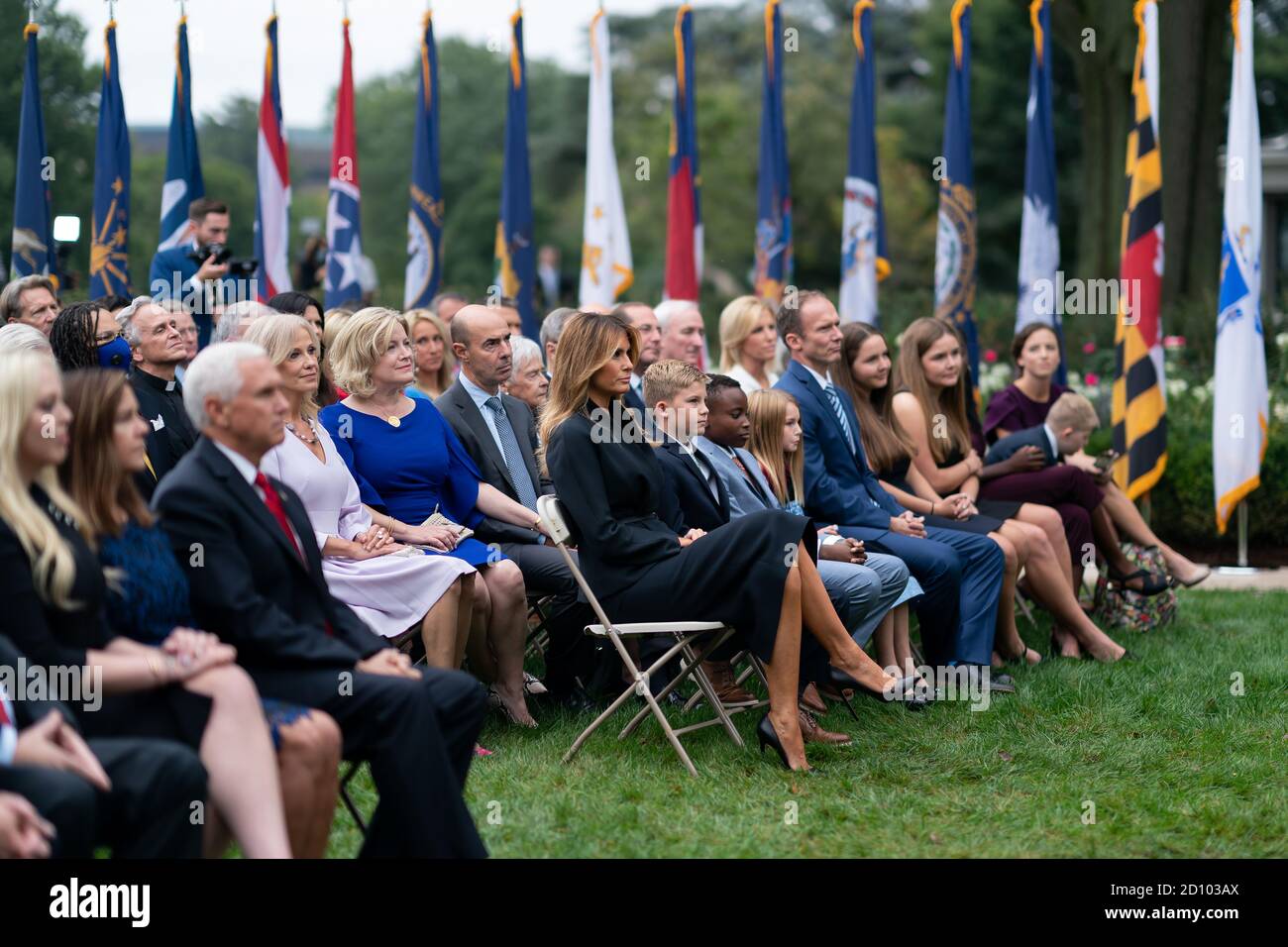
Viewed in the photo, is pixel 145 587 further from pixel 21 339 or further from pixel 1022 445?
pixel 1022 445

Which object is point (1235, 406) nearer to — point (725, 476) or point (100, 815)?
point (725, 476)

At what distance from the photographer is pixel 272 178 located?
12070mm

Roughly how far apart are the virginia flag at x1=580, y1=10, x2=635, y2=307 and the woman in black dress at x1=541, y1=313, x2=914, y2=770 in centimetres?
663

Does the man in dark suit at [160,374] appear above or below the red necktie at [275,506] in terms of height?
above

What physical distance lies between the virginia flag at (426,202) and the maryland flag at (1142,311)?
18.0ft

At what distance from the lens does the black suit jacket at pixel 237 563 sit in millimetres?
4191

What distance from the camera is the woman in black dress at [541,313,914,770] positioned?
19.0ft

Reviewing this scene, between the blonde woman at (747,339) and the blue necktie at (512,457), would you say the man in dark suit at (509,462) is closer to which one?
the blue necktie at (512,457)

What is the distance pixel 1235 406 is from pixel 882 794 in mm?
6074

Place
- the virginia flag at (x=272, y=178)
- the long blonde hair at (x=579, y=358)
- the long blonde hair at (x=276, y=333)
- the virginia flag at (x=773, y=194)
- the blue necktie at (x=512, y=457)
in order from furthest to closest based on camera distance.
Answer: the virginia flag at (x=773, y=194)
the virginia flag at (x=272, y=178)
the blue necktie at (x=512, y=457)
the long blonde hair at (x=579, y=358)
the long blonde hair at (x=276, y=333)

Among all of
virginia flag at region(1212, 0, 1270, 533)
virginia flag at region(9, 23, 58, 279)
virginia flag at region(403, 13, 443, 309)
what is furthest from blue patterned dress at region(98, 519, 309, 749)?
virginia flag at region(403, 13, 443, 309)

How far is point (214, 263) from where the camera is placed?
28.2 ft

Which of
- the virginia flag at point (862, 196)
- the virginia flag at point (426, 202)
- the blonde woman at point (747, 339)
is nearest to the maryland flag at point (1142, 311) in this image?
the virginia flag at point (862, 196)

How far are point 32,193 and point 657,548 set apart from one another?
676 cm
